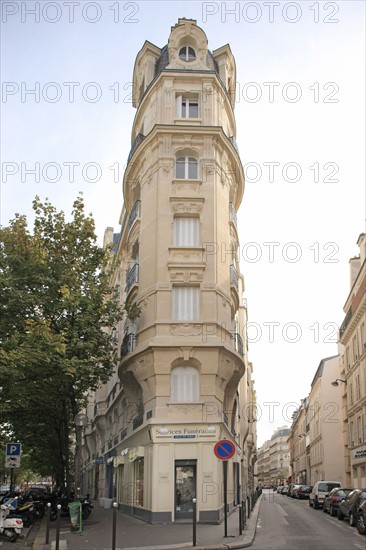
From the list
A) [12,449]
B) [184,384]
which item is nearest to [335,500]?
[184,384]

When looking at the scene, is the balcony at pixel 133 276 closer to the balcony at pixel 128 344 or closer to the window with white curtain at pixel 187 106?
the balcony at pixel 128 344

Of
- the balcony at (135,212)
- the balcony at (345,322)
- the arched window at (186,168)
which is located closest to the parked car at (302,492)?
the balcony at (345,322)

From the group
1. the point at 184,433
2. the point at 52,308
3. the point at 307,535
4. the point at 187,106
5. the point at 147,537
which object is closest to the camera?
the point at 147,537

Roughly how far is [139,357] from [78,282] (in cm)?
391

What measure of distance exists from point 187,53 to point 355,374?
28.3m

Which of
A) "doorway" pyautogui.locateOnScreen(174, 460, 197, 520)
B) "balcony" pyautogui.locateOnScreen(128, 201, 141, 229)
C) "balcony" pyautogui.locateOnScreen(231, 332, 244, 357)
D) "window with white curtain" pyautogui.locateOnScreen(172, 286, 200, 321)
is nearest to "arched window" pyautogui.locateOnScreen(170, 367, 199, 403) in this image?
"window with white curtain" pyautogui.locateOnScreen(172, 286, 200, 321)

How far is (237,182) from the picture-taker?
3106 centimetres

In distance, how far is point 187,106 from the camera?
94.6ft

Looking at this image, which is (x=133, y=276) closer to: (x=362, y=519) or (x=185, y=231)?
(x=185, y=231)

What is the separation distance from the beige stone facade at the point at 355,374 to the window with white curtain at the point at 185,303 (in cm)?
1985

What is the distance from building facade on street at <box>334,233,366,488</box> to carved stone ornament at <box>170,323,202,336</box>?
20373 mm

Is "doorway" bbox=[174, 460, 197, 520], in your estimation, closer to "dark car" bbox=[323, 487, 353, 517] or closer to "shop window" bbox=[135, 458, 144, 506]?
"shop window" bbox=[135, 458, 144, 506]

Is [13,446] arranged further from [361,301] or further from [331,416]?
[331,416]

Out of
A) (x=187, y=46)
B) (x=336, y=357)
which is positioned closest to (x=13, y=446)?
(x=187, y=46)
